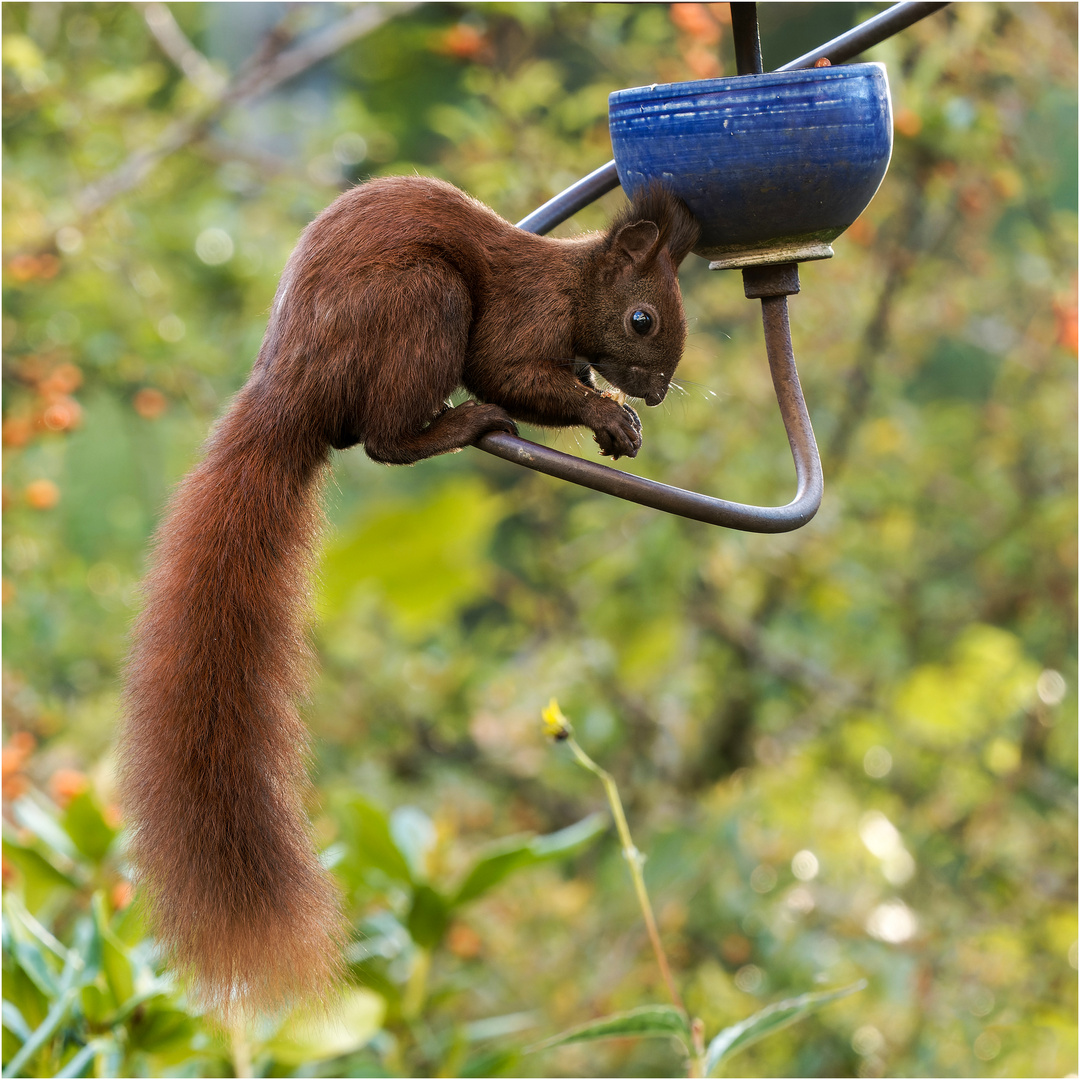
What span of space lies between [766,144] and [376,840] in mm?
1168

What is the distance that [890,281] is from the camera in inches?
94.7

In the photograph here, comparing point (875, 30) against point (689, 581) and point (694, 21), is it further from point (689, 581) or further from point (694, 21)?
point (689, 581)

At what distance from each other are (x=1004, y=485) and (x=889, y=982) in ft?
3.87

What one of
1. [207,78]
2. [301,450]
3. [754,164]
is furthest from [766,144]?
[207,78]

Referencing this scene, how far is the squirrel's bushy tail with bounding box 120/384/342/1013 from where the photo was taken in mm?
855

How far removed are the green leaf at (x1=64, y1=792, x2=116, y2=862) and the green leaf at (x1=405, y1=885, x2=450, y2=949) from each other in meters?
0.42

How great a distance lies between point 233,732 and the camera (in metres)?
0.90

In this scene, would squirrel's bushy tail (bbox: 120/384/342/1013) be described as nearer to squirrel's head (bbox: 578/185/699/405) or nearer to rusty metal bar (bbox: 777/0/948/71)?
squirrel's head (bbox: 578/185/699/405)

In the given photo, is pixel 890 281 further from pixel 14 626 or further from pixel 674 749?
pixel 14 626

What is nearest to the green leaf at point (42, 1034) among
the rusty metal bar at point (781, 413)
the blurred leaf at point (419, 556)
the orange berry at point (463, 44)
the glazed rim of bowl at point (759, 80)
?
the rusty metal bar at point (781, 413)

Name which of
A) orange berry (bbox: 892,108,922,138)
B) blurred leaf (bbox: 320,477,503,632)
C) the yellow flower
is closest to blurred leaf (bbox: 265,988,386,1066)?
the yellow flower

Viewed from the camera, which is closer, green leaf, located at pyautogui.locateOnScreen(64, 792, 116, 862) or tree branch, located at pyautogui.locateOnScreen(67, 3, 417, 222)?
green leaf, located at pyautogui.locateOnScreen(64, 792, 116, 862)

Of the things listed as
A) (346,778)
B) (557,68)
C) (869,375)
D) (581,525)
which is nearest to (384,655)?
(346,778)

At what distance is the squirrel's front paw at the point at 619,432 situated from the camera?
0.99 meters
